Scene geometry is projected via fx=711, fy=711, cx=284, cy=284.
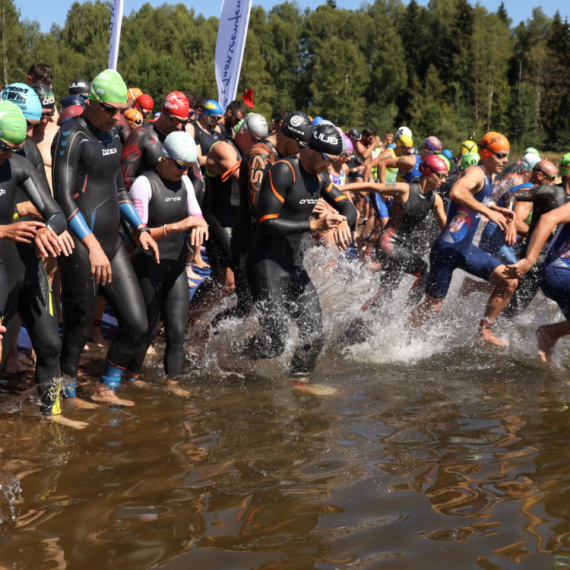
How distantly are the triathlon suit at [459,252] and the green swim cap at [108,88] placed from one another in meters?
3.33

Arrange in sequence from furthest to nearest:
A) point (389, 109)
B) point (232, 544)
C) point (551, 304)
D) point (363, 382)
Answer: point (389, 109)
point (551, 304)
point (363, 382)
point (232, 544)

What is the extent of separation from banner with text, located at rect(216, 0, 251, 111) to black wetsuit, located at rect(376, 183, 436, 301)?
5.50 m

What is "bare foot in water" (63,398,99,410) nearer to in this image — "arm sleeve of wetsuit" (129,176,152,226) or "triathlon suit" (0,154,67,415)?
"triathlon suit" (0,154,67,415)

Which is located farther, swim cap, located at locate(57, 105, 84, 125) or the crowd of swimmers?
swim cap, located at locate(57, 105, 84, 125)

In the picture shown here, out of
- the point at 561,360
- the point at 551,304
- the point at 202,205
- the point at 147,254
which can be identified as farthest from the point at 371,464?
the point at 551,304

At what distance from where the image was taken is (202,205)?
655cm

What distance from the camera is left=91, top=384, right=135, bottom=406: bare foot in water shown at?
186 inches

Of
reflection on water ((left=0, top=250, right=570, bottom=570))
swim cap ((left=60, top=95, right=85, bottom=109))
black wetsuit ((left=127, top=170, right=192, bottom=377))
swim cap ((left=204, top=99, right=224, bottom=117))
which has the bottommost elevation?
reflection on water ((left=0, top=250, right=570, bottom=570))

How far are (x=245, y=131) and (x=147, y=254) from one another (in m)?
2.20

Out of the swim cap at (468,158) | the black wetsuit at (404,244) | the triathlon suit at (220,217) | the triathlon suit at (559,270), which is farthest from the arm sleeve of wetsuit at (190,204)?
the swim cap at (468,158)

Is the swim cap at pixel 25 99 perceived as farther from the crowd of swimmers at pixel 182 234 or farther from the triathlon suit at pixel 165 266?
the triathlon suit at pixel 165 266

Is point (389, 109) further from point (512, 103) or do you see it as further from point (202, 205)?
point (202, 205)

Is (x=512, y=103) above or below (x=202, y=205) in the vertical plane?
above

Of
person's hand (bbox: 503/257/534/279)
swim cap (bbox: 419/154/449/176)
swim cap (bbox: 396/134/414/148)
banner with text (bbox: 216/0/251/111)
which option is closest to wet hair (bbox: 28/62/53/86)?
swim cap (bbox: 419/154/449/176)
